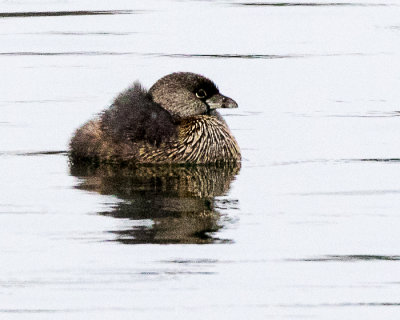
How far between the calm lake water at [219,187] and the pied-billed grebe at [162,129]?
0.28 metres

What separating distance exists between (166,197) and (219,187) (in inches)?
29.2

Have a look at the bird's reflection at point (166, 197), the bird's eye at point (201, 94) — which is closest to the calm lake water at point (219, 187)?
the bird's reflection at point (166, 197)

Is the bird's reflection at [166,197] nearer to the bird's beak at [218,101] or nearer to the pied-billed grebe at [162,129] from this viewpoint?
the pied-billed grebe at [162,129]

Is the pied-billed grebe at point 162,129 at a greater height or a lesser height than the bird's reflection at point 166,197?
greater

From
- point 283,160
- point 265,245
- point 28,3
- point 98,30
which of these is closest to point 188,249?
point 265,245

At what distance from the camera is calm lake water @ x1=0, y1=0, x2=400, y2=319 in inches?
302

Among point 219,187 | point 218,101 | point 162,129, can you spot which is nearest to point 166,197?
point 219,187

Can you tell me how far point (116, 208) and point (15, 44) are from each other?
1011cm

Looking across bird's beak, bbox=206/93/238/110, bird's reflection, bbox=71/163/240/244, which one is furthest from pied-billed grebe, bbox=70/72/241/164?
bird's reflection, bbox=71/163/240/244

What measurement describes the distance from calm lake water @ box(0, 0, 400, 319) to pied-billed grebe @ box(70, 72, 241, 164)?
0.92 feet

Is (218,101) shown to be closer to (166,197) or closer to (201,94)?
(201,94)

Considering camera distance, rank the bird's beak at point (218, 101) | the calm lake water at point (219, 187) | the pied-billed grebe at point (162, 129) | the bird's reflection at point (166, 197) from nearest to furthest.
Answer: the calm lake water at point (219, 187), the bird's reflection at point (166, 197), the pied-billed grebe at point (162, 129), the bird's beak at point (218, 101)

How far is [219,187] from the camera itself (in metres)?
11.0

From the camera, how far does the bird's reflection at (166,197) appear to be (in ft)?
29.6
